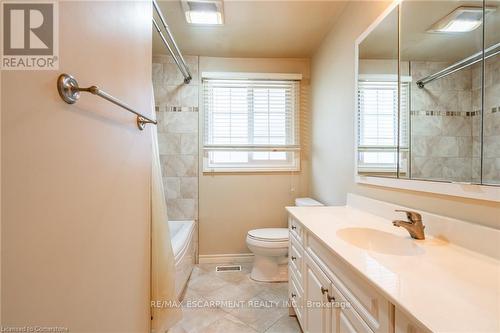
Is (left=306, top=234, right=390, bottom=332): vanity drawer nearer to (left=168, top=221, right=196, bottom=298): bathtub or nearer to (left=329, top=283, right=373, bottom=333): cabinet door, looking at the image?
(left=329, top=283, right=373, bottom=333): cabinet door

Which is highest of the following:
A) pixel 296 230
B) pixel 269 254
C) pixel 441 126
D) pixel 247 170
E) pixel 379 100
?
pixel 379 100

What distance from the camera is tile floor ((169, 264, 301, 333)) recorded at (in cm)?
162

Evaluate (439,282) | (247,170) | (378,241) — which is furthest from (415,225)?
(247,170)

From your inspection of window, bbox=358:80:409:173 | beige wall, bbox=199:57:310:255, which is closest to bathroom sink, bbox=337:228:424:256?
window, bbox=358:80:409:173

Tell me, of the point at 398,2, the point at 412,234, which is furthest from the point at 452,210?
the point at 398,2

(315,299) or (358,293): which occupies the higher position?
(358,293)

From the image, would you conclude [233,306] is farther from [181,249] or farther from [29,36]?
[29,36]

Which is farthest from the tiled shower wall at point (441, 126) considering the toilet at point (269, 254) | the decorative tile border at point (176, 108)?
the decorative tile border at point (176, 108)

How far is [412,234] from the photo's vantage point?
1052mm

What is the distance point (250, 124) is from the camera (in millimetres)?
2705

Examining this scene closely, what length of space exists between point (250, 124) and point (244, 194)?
0.83m

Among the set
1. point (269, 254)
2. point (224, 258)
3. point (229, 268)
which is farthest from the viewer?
point (224, 258)

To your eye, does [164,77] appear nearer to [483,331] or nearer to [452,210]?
[452,210]

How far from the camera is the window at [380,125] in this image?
1.31m
